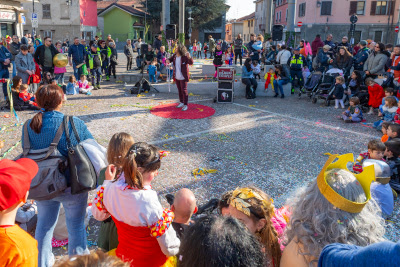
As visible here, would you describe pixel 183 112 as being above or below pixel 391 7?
below

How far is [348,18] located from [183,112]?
1468 inches

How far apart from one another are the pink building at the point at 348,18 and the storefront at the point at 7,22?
30.5 meters

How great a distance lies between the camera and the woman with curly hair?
5.18 ft

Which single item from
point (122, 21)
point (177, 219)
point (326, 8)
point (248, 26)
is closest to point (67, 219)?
point (177, 219)

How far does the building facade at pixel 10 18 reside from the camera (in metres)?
22.8

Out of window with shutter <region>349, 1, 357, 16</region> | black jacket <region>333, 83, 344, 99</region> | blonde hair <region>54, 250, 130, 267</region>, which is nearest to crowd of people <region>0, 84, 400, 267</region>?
blonde hair <region>54, 250, 130, 267</region>

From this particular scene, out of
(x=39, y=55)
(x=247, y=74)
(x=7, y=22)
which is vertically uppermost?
(x=7, y=22)

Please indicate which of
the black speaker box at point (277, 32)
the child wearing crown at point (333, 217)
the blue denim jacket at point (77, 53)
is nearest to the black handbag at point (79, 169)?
the child wearing crown at point (333, 217)

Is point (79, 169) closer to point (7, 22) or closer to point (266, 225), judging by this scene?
point (266, 225)

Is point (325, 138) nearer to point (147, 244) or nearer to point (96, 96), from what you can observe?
point (147, 244)

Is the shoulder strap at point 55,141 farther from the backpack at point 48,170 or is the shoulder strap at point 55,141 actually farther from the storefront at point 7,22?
the storefront at point 7,22

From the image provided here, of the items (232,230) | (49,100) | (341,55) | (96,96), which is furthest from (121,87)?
(232,230)

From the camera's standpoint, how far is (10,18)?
23.8 m

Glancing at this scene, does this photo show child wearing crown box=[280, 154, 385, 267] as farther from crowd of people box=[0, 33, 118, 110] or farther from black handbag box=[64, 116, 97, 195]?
crowd of people box=[0, 33, 118, 110]
